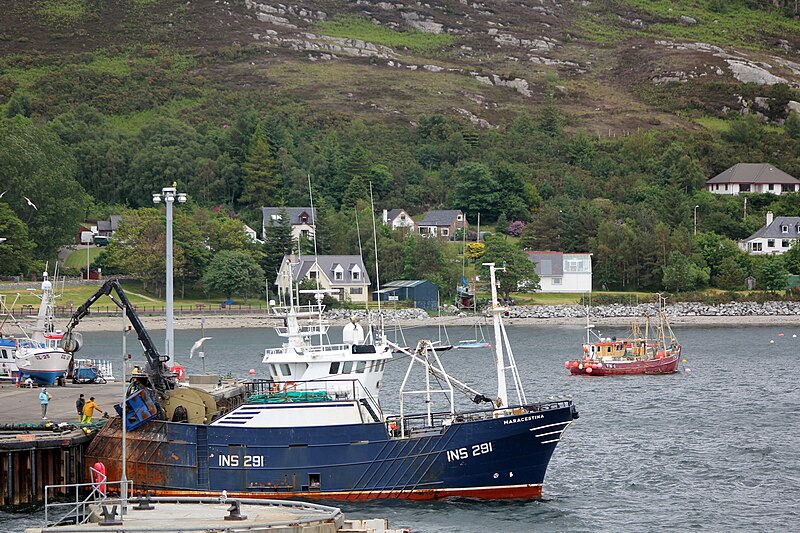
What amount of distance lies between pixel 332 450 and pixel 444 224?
4806 inches

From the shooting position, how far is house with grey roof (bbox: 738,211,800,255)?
15650 cm

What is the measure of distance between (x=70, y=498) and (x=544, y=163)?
159m

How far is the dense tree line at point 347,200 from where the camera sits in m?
137

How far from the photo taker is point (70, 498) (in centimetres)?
4322

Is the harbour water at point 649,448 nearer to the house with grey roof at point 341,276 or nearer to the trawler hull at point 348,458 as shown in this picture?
the trawler hull at point 348,458

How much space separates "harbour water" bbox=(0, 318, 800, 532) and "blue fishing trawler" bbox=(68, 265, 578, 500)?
0.87 m

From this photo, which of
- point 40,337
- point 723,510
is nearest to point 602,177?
point 40,337

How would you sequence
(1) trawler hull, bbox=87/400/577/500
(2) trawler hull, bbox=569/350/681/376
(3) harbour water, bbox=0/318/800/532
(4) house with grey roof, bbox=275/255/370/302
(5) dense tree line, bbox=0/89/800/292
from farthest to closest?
1. (4) house with grey roof, bbox=275/255/370/302
2. (5) dense tree line, bbox=0/89/800/292
3. (2) trawler hull, bbox=569/350/681/376
4. (1) trawler hull, bbox=87/400/577/500
5. (3) harbour water, bbox=0/318/800/532

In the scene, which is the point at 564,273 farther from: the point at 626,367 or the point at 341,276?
the point at 626,367

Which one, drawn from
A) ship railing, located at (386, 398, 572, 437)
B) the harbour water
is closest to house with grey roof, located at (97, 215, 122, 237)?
the harbour water

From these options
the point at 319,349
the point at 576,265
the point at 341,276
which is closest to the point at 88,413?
the point at 319,349

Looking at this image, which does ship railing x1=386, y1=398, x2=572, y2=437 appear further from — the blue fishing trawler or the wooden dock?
the wooden dock

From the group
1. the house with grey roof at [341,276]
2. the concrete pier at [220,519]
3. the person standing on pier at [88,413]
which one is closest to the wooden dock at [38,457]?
the person standing on pier at [88,413]

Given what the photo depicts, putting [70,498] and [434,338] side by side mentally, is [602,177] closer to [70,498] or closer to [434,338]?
[434,338]
